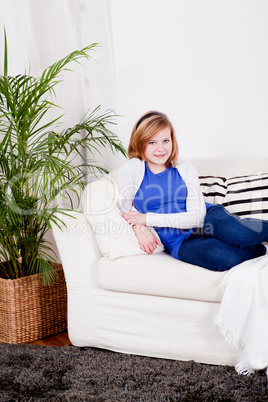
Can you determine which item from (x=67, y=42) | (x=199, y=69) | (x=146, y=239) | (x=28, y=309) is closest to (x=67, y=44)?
(x=67, y=42)

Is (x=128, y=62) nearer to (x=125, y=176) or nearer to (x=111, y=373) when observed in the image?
(x=125, y=176)

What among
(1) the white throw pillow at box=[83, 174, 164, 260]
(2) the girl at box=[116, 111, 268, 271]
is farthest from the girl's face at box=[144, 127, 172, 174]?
(1) the white throw pillow at box=[83, 174, 164, 260]

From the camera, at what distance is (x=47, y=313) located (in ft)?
7.46

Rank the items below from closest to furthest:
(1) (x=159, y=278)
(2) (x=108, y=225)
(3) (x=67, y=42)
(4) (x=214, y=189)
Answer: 1. (1) (x=159, y=278)
2. (2) (x=108, y=225)
3. (4) (x=214, y=189)
4. (3) (x=67, y=42)

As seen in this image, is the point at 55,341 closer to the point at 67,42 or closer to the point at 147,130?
the point at 147,130

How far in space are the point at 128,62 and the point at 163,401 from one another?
2.22 metres

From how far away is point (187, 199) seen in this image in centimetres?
211

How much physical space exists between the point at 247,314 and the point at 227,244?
1.06ft

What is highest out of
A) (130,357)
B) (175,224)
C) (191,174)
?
(191,174)

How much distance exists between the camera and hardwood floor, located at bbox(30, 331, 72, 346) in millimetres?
2159

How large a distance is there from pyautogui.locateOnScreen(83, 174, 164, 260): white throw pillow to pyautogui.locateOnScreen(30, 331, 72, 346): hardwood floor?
514 millimetres

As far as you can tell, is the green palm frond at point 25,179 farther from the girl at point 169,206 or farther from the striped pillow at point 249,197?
the striped pillow at point 249,197

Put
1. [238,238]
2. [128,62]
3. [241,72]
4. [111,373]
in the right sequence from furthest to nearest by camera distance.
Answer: [128,62] → [241,72] → [238,238] → [111,373]

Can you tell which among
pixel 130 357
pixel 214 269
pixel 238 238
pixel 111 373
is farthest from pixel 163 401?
pixel 238 238
